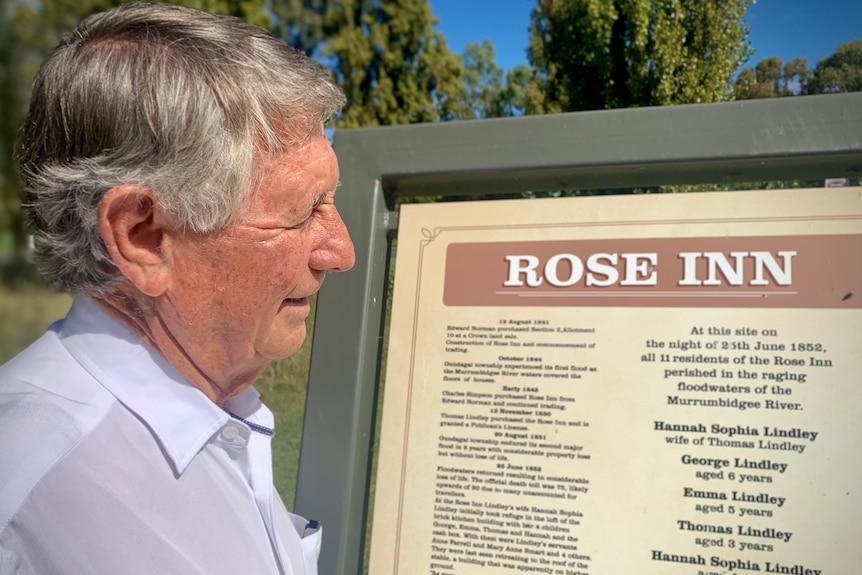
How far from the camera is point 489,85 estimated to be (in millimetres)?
2277

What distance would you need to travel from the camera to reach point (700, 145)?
54.7 inches

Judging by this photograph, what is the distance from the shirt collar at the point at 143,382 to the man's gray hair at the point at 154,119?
73 millimetres

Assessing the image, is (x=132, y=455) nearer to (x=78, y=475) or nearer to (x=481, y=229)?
(x=78, y=475)

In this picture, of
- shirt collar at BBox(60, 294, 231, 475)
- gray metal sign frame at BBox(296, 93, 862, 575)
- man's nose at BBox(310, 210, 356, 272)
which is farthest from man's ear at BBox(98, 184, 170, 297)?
gray metal sign frame at BBox(296, 93, 862, 575)

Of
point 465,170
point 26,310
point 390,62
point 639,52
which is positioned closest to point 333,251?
point 465,170

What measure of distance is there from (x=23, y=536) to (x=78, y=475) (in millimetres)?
99

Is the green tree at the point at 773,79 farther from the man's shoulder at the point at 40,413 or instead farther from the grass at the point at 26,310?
the grass at the point at 26,310

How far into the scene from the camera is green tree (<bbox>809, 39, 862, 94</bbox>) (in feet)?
5.34

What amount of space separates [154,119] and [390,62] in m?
2.78

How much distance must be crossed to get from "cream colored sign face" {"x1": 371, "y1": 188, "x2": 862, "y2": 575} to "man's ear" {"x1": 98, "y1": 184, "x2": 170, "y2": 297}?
0.67 meters

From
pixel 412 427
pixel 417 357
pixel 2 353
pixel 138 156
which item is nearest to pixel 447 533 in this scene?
pixel 412 427

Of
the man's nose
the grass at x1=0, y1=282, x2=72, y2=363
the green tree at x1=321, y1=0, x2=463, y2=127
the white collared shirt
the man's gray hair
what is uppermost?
the green tree at x1=321, y1=0, x2=463, y2=127

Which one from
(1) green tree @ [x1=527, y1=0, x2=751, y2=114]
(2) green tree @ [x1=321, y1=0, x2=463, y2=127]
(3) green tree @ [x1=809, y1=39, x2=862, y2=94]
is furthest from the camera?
(2) green tree @ [x1=321, y1=0, x2=463, y2=127]

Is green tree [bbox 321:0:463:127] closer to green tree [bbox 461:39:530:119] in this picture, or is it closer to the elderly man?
green tree [bbox 461:39:530:119]
